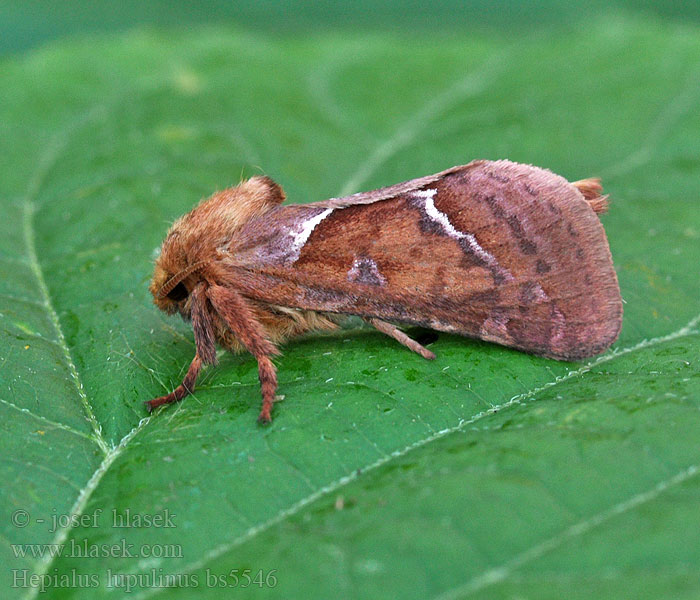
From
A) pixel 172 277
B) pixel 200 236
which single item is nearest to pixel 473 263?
pixel 200 236

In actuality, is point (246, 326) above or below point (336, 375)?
above

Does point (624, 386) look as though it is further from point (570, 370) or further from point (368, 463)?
point (368, 463)

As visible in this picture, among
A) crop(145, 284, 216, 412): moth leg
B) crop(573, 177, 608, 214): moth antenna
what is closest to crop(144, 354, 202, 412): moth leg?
crop(145, 284, 216, 412): moth leg

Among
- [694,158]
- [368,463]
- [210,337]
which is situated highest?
[210,337]

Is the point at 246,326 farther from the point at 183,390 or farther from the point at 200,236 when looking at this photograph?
the point at 200,236

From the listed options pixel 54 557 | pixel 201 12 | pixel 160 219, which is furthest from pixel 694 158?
pixel 201 12

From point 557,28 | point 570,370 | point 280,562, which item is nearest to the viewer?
point 280,562

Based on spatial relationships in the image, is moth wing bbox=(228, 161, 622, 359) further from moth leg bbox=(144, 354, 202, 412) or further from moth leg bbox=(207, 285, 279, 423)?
moth leg bbox=(144, 354, 202, 412)
